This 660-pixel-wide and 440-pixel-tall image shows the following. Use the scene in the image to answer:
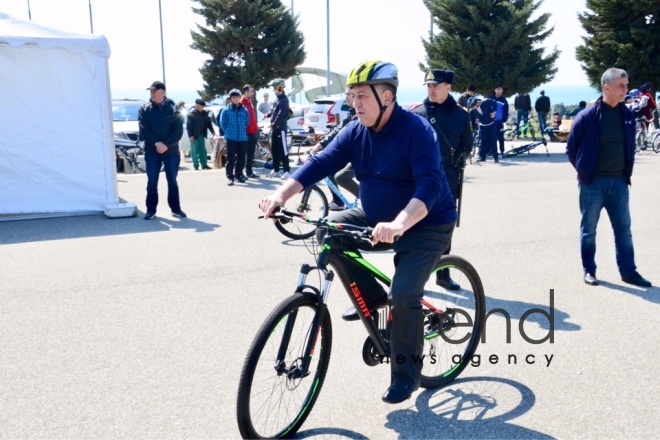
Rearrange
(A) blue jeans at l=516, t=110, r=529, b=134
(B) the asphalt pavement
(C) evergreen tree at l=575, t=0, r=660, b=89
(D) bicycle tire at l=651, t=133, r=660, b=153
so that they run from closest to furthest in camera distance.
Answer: (B) the asphalt pavement → (D) bicycle tire at l=651, t=133, r=660, b=153 → (A) blue jeans at l=516, t=110, r=529, b=134 → (C) evergreen tree at l=575, t=0, r=660, b=89

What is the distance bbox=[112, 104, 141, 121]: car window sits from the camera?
72.4 ft

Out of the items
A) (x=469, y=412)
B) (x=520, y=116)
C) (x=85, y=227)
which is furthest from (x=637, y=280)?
(x=520, y=116)

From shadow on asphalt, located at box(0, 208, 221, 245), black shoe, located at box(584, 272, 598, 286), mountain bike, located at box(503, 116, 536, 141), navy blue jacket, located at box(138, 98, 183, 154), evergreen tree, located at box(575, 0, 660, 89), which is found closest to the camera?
black shoe, located at box(584, 272, 598, 286)

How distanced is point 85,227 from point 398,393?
7.32 metres

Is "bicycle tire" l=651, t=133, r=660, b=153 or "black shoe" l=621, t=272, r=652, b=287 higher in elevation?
"bicycle tire" l=651, t=133, r=660, b=153

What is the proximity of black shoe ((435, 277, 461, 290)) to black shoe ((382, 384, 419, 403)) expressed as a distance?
94cm

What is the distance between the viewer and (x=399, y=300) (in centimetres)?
384

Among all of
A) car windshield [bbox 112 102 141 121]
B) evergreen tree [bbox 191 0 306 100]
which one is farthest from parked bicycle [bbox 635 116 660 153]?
evergreen tree [bbox 191 0 306 100]

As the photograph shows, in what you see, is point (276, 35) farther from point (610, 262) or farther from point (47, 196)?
point (610, 262)

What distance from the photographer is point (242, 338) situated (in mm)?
5457

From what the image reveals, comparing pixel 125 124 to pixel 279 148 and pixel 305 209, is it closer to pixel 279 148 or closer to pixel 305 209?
pixel 279 148

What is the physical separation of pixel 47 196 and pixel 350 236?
8404 mm

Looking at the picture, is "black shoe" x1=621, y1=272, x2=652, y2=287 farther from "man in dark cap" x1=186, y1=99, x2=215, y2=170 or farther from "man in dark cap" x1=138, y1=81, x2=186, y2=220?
"man in dark cap" x1=186, y1=99, x2=215, y2=170

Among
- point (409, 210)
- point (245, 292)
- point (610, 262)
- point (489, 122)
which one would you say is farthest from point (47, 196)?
point (489, 122)
